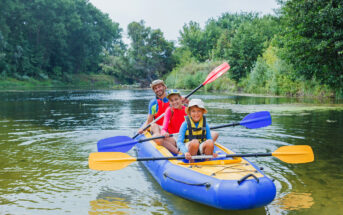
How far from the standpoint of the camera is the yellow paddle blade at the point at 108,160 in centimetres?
383

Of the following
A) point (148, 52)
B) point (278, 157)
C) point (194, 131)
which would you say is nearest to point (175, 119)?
point (194, 131)

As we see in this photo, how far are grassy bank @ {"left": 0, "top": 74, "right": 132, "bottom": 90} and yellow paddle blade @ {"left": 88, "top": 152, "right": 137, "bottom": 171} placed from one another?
102 ft

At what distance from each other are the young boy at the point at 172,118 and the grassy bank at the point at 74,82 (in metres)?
30.6

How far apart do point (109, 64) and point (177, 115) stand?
41.7 meters

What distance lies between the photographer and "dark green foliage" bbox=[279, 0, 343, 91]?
900cm

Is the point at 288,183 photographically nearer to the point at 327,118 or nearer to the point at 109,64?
the point at 327,118

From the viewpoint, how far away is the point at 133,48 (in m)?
42.6

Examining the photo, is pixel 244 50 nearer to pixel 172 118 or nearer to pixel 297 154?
pixel 172 118

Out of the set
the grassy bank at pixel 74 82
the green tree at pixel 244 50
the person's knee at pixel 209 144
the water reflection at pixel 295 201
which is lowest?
the water reflection at pixel 295 201

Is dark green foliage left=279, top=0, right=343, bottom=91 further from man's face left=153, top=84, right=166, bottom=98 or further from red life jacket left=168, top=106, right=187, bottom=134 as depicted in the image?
red life jacket left=168, top=106, right=187, bottom=134

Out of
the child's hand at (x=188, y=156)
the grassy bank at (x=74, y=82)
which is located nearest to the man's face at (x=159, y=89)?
the child's hand at (x=188, y=156)

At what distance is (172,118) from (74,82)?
40.6 meters

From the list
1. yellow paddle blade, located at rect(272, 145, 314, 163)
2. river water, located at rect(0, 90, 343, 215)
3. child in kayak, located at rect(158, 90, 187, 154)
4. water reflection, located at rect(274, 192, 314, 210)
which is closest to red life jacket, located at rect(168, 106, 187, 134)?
child in kayak, located at rect(158, 90, 187, 154)

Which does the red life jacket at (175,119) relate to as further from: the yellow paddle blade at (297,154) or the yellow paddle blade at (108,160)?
the yellow paddle blade at (297,154)
